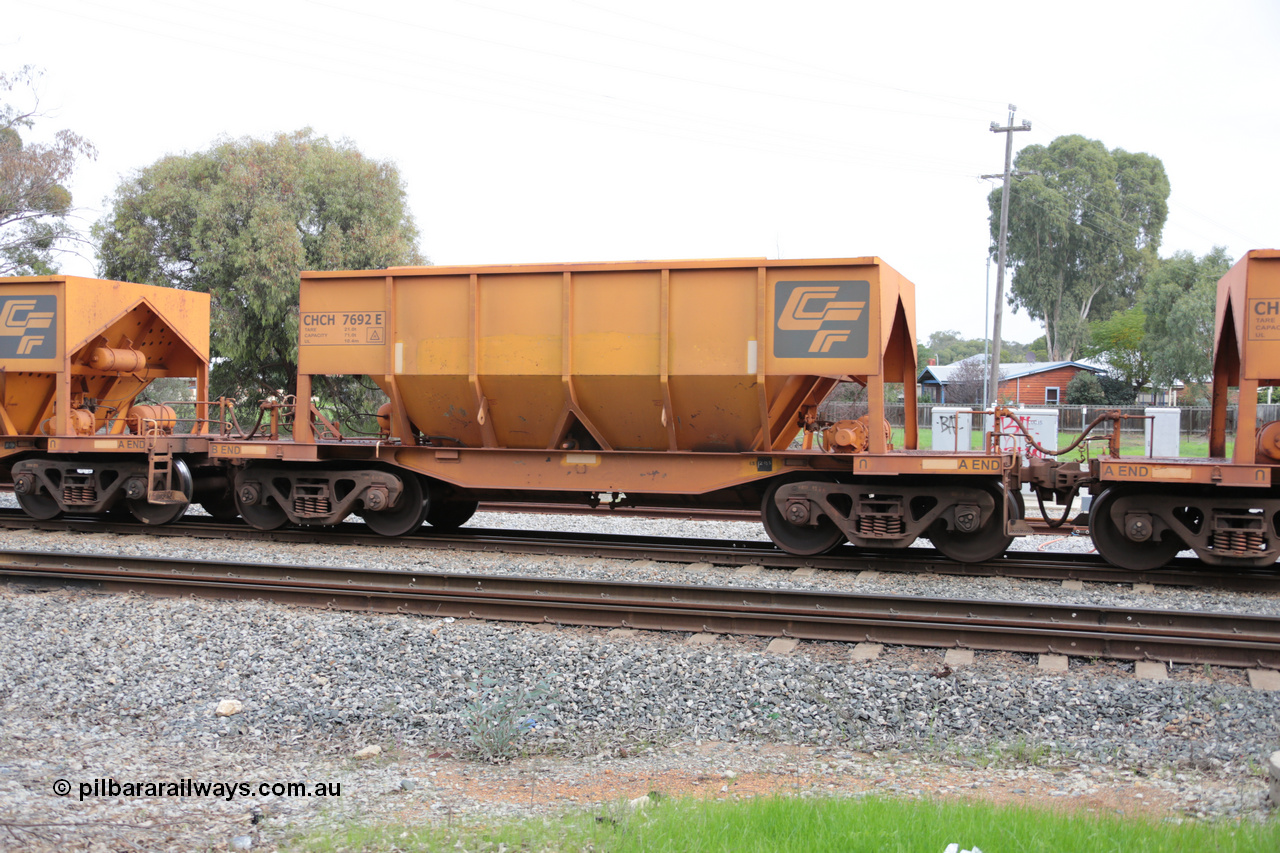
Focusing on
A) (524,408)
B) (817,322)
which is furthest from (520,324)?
(817,322)

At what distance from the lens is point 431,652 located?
6.32 metres

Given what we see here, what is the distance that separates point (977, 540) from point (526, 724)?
6.04m

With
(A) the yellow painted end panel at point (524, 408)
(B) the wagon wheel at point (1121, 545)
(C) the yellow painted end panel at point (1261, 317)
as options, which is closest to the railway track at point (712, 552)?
(B) the wagon wheel at point (1121, 545)

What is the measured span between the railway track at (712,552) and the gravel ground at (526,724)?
9.39 feet

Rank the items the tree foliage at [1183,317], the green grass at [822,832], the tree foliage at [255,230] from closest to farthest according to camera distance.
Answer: the green grass at [822,832] < the tree foliage at [255,230] < the tree foliage at [1183,317]

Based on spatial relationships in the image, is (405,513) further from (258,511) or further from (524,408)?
(524,408)

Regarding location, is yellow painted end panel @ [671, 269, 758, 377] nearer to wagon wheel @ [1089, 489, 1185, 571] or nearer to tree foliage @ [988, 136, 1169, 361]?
wagon wheel @ [1089, 489, 1185, 571]

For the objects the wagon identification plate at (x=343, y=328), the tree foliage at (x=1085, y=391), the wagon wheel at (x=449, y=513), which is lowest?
the wagon wheel at (x=449, y=513)

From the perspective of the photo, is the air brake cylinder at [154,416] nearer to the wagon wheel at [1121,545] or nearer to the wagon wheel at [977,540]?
the wagon wheel at [977,540]

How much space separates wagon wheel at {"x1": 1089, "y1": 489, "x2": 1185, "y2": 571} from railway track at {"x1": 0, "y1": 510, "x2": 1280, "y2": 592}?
11 centimetres

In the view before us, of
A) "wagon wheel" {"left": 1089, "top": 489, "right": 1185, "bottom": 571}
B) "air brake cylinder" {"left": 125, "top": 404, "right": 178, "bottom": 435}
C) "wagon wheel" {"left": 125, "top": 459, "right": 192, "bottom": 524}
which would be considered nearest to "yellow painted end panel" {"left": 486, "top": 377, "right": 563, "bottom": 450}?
"wagon wheel" {"left": 125, "top": 459, "right": 192, "bottom": 524}

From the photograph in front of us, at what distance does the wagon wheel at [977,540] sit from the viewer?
9.16 meters

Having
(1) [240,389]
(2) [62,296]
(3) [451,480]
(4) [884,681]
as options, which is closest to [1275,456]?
(4) [884,681]

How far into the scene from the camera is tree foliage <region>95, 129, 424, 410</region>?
22.8 metres
